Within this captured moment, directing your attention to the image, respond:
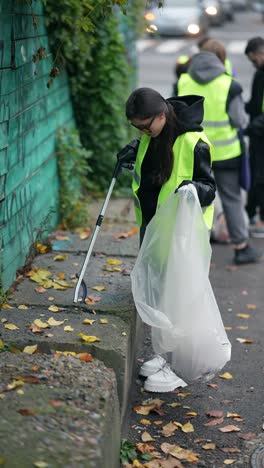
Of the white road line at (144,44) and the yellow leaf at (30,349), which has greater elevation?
the yellow leaf at (30,349)

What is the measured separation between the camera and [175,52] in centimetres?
2777

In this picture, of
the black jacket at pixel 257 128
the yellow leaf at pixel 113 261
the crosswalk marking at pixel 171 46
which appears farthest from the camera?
the crosswalk marking at pixel 171 46

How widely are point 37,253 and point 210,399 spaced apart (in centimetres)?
194

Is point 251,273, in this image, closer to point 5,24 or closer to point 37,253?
point 37,253

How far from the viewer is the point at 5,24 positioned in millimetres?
5719

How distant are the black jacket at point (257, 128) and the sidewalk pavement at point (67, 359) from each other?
1809 millimetres

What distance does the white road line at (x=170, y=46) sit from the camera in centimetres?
2777

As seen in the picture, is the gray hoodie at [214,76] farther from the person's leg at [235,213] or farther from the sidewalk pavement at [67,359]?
the sidewalk pavement at [67,359]

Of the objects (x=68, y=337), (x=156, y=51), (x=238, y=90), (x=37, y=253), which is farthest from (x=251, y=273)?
(x=156, y=51)

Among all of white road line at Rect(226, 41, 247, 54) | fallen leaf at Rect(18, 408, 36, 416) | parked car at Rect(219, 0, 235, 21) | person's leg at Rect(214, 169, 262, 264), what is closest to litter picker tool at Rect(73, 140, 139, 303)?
fallen leaf at Rect(18, 408, 36, 416)

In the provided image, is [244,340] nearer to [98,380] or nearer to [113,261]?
[113,261]

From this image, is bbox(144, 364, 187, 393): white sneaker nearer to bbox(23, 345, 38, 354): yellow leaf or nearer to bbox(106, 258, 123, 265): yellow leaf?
bbox(23, 345, 38, 354): yellow leaf

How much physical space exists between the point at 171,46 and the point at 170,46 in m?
0.04

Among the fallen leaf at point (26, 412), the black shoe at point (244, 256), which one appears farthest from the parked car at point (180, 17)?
the fallen leaf at point (26, 412)
